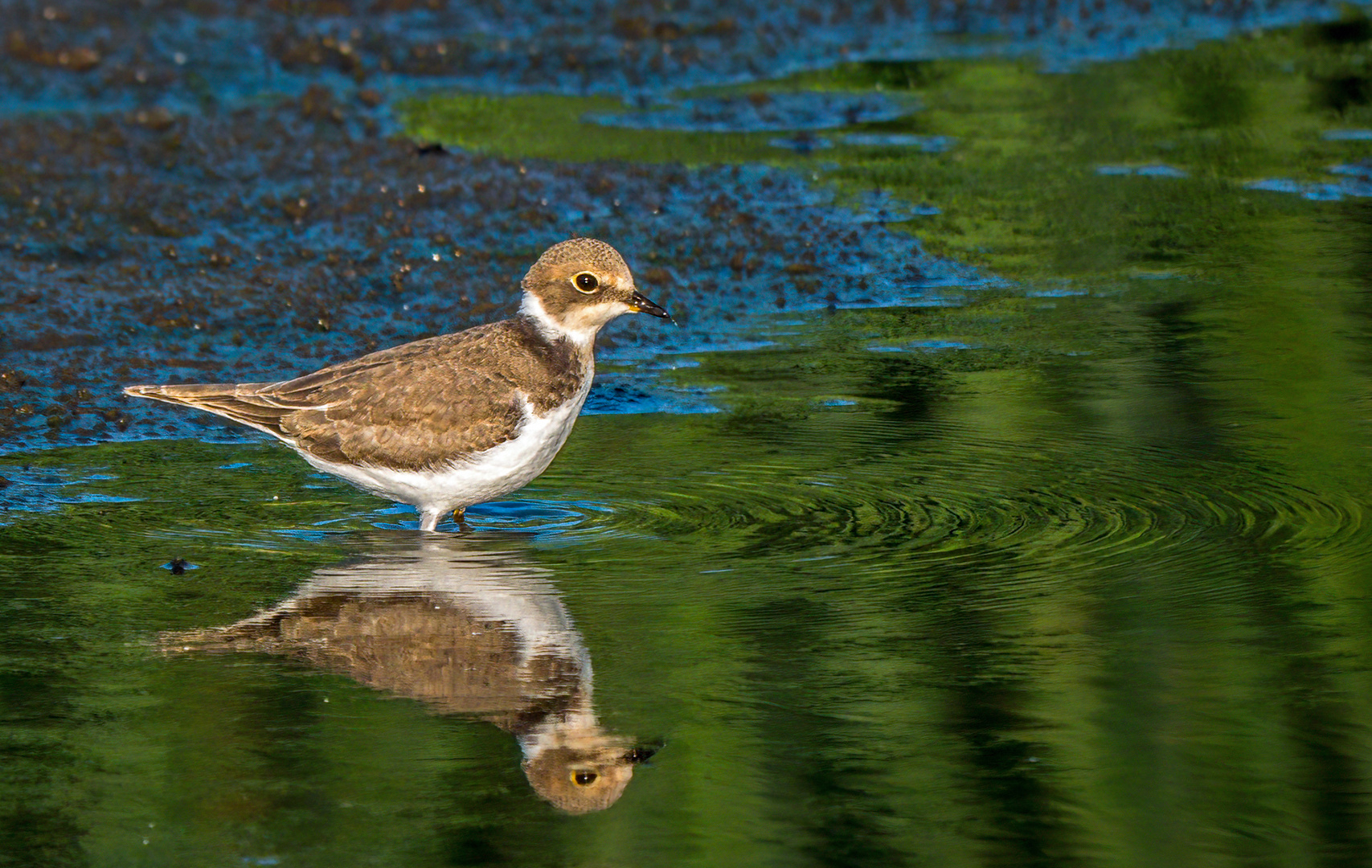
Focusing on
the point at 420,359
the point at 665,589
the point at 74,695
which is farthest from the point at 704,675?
the point at 420,359

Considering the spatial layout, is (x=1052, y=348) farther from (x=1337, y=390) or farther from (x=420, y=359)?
(x=420, y=359)

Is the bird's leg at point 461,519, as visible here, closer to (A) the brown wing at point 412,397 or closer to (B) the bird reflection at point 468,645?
(A) the brown wing at point 412,397

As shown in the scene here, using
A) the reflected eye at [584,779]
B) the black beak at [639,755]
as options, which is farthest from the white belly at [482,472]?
the reflected eye at [584,779]

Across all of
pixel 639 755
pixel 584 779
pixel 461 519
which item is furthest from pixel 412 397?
pixel 584 779

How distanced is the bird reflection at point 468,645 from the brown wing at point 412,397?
0.57 metres

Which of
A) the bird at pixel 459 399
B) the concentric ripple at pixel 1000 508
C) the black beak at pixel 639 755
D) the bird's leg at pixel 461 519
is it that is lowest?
the black beak at pixel 639 755

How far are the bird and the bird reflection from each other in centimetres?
47

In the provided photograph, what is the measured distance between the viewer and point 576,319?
26.9 ft

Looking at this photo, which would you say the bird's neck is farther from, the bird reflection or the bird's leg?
the bird reflection

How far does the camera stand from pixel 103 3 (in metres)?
17.4

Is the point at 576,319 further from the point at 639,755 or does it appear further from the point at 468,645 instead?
the point at 639,755

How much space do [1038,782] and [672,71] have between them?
12.1m

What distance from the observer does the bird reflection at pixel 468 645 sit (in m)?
5.37

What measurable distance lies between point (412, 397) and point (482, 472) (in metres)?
0.52
